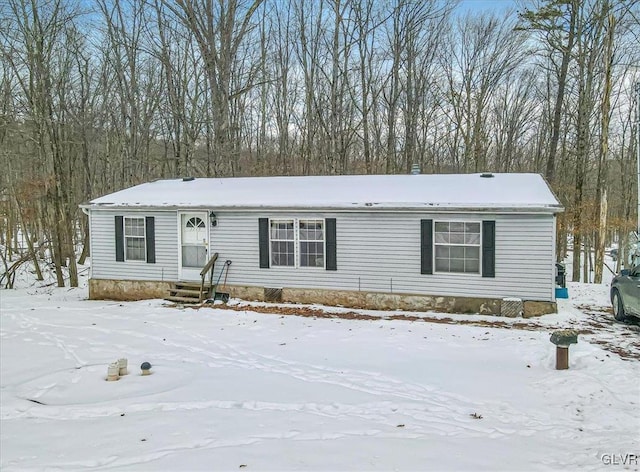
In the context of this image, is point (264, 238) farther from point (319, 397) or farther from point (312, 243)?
point (319, 397)

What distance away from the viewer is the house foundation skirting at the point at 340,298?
10359 mm

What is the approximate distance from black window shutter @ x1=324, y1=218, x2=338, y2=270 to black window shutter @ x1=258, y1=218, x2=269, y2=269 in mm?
1602

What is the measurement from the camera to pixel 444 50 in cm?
2372

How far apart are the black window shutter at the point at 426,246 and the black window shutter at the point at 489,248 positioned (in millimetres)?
1149

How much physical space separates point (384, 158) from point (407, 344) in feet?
56.1

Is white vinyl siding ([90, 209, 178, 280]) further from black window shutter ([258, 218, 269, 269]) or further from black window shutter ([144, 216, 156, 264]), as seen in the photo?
black window shutter ([258, 218, 269, 269])

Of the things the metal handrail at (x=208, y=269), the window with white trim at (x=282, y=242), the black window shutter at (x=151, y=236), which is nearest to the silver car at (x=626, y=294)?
the window with white trim at (x=282, y=242)

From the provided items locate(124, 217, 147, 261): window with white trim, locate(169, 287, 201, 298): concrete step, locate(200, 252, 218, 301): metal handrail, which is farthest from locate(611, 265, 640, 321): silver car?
locate(124, 217, 147, 261): window with white trim

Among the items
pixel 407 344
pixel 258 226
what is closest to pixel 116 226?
pixel 258 226

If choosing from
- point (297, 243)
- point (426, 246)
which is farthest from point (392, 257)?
point (297, 243)

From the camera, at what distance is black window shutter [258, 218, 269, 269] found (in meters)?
12.0

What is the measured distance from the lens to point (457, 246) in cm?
1059

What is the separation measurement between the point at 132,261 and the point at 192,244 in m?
1.99

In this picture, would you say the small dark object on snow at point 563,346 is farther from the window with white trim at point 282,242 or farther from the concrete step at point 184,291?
the concrete step at point 184,291
